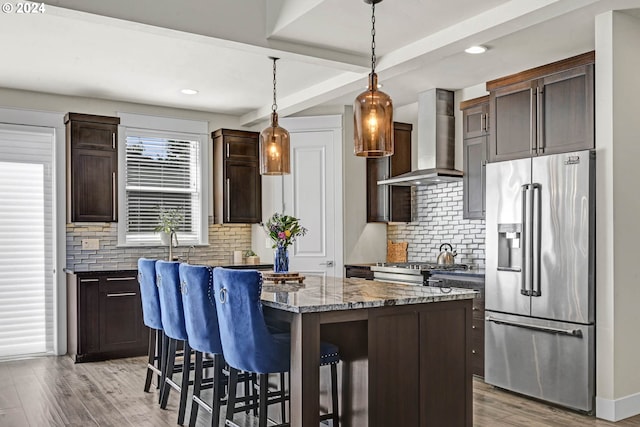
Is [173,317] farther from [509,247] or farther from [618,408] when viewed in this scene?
[618,408]

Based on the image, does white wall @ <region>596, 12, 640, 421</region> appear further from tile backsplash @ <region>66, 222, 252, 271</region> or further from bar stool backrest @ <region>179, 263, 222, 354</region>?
tile backsplash @ <region>66, 222, 252, 271</region>

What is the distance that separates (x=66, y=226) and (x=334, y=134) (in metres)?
3.14

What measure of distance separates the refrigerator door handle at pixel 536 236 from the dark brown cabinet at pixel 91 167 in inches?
170

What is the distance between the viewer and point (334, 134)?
6.68 metres

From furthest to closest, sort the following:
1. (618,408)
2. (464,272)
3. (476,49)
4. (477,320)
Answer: (464,272) < (477,320) < (476,49) < (618,408)

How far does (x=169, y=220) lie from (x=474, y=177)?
3.57m

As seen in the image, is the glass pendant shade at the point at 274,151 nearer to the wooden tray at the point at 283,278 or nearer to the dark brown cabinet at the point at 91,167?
the wooden tray at the point at 283,278

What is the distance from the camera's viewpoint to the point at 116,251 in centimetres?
651

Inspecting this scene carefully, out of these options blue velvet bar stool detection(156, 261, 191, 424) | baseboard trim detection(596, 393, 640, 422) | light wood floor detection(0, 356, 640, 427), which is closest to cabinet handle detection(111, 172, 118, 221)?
light wood floor detection(0, 356, 640, 427)

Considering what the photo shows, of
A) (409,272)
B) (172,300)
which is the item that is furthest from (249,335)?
(409,272)

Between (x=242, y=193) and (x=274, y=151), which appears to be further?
(x=242, y=193)

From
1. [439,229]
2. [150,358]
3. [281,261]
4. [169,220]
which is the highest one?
[169,220]

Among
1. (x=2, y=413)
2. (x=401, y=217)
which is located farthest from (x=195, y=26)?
(x=401, y=217)

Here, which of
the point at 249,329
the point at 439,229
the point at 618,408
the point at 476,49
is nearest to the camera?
the point at 249,329
